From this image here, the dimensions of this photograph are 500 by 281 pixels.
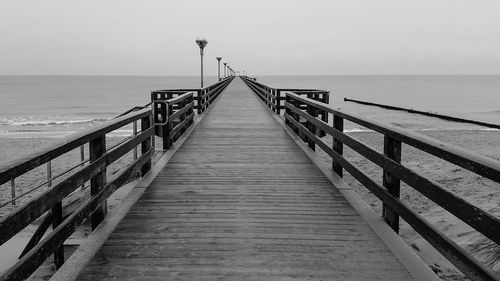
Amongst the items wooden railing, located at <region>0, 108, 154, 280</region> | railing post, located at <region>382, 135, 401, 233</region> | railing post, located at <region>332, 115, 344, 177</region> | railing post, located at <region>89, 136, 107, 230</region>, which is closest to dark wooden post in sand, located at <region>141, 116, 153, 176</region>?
wooden railing, located at <region>0, 108, 154, 280</region>

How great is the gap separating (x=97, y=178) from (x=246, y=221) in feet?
4.57

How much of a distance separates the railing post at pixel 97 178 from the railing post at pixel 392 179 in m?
2.47

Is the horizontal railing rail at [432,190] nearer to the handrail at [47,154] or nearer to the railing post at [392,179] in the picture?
the railing post at [392,179]

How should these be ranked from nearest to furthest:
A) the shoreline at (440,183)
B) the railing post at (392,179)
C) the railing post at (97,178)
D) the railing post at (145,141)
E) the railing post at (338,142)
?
the railing post at (392,179), the railing post at (97,178), the railing post at (338,142), the railing post at (145,141), the shoreline at (440,183)

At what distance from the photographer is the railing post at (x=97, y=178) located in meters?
3.93

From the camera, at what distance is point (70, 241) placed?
6.62 metres

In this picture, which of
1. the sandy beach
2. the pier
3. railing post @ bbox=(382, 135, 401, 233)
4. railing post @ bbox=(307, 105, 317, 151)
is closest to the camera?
the pier

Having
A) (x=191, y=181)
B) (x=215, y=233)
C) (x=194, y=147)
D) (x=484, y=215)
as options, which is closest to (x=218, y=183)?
(x=191, y=181)

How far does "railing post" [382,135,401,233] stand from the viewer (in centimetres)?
380

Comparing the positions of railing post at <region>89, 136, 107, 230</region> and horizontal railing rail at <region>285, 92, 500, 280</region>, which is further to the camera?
railing post at <region>89, 136, 107, 230</region>

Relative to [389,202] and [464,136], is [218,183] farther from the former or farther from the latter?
[464,136]

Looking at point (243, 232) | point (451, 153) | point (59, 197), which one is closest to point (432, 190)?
point (451, 153)

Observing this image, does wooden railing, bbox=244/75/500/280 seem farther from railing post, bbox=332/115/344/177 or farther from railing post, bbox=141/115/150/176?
railing post, bbox=141/115/150/176

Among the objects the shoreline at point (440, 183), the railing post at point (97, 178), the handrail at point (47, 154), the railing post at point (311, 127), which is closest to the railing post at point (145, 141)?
the handrail at point (47, 154)
